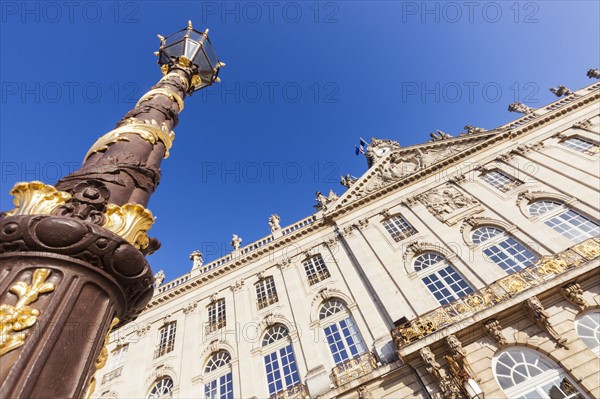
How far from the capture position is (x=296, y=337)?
16109mm

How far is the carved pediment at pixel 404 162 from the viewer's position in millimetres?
22344

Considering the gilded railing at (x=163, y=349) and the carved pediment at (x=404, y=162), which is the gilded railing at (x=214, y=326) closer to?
the gilded railing at (x=163, y=349)

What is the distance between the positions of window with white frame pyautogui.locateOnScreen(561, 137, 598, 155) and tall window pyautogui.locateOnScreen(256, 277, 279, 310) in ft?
62.0

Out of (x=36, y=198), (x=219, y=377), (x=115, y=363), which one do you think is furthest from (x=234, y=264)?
(x=36, y=198)

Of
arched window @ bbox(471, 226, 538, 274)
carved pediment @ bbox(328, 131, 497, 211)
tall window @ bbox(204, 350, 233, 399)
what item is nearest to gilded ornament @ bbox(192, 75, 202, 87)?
tall window @ bbox(204, 350, 233, 399)

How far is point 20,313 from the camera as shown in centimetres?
231

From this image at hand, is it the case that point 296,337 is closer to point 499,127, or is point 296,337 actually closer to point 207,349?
point 207,349

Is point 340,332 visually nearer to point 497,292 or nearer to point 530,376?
point 497,292

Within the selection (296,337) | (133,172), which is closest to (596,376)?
(296,337)

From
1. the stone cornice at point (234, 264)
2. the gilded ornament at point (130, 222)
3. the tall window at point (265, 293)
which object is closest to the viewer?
the gilded ornament at point (130, 222)

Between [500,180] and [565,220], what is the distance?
449 centimetres

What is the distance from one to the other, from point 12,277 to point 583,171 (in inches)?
890

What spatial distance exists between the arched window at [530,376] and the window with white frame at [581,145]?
1357cm

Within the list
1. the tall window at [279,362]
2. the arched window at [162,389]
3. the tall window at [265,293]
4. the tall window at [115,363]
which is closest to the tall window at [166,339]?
the arched window at [162,389]
